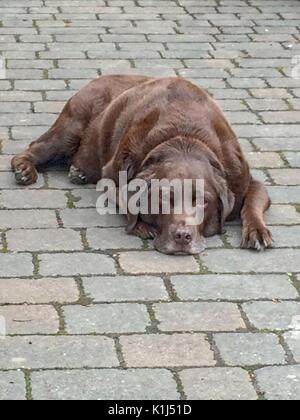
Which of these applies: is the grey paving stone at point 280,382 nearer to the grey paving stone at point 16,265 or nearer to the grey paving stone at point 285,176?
the grey paving stone at point 16,265

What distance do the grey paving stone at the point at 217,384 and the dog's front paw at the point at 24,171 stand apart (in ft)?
8.35

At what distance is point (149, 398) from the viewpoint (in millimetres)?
4902

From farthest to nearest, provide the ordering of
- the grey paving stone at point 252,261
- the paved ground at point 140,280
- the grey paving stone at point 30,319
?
the grey paving stone at point 252,261, the grey paving stone at point 30,319, the paved ground at point 140,280

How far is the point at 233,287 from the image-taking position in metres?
6.00

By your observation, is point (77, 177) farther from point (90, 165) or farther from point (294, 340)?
point (294, 340)

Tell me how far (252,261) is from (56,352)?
58.0 inches

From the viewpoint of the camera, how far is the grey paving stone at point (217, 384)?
16.2 ft

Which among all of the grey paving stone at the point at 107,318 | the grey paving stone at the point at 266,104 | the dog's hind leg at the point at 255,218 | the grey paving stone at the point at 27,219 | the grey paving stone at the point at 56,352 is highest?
the grey paving stone at the point at 56,352

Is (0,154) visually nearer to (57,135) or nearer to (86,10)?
(57,135)

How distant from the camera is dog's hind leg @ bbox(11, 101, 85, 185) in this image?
7547mm

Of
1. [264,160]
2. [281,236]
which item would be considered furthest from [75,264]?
[264,160]

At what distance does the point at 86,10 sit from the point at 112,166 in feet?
15.7

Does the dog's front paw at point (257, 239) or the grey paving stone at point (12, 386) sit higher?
the grey paving stone at point (12, 386)

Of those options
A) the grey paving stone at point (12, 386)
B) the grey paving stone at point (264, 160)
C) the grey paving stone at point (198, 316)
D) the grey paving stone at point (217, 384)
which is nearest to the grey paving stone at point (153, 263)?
the grey paving stone at point (198, 316)
